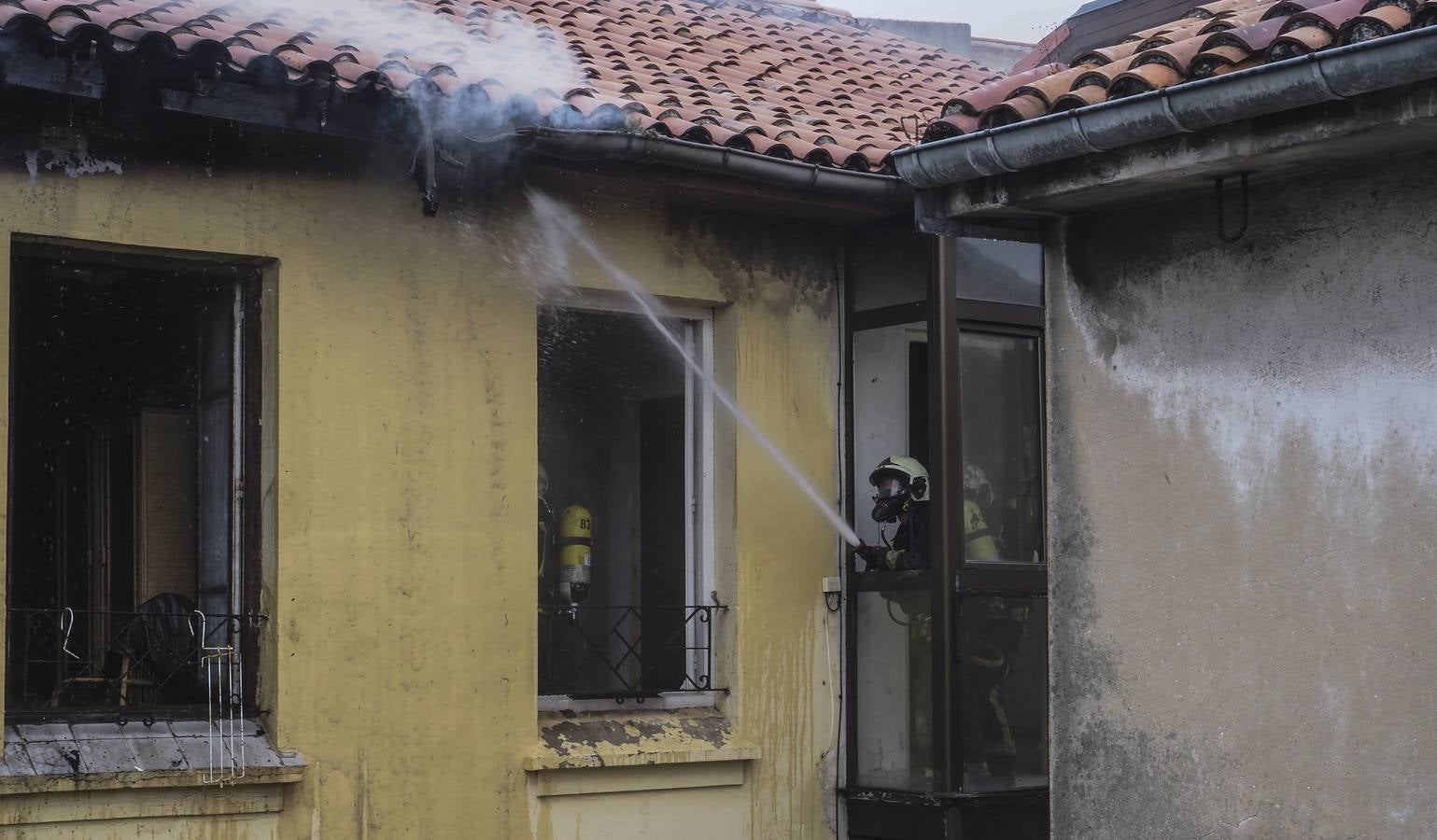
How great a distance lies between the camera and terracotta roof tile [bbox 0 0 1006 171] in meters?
7.28

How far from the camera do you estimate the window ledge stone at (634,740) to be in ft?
28.3

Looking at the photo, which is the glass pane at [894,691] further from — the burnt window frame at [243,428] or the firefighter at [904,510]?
the burnt window frame at [243,428]

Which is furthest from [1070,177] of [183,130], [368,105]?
[183,130]

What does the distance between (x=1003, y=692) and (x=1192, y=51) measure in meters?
4.59

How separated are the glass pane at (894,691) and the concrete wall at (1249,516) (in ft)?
9.25

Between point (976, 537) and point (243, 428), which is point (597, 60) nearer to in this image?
point (243, 428)

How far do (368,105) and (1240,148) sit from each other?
392cm

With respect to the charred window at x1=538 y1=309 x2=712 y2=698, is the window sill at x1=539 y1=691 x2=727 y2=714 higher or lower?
lower

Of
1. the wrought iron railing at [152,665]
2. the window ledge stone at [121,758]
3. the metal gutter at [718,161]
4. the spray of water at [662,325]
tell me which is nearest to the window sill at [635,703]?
the spray of water at [662,325]

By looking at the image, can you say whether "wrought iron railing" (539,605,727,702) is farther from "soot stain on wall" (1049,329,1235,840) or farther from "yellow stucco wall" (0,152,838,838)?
"soot stain on wall" (1049,329,1235,840)

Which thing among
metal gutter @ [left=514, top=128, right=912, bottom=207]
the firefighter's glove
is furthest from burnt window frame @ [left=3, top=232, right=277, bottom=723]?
the firefighter's glove

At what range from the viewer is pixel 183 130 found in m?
7.68

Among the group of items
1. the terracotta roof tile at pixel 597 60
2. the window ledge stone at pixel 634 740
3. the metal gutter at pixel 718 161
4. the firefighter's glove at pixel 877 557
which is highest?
the terracotta roof tile at pixel 597 60

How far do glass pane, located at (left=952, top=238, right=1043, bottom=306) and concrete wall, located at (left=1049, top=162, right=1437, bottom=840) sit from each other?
2801 mm
